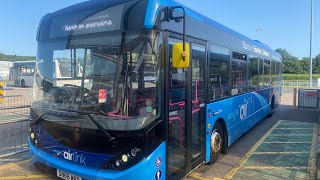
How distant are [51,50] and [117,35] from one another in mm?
1347

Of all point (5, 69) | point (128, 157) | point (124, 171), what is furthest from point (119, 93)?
point (5, 69)

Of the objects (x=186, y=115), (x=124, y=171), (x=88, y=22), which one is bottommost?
(x=124, y=171)

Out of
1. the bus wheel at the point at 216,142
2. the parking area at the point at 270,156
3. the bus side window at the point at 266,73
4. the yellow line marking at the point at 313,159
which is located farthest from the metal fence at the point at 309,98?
the bus wheel at the point at 216,142

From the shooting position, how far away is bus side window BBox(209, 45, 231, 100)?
5.84 meters

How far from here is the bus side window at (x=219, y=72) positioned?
5.84m

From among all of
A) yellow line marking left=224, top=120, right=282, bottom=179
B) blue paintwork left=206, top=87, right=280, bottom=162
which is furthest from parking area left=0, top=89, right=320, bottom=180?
blue paintwork left=206, top=87, right=280, bottom=162

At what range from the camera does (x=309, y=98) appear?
50.3ft

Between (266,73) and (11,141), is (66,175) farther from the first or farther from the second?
(266,73)

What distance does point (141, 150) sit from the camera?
3.73 m

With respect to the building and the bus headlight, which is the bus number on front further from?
the building

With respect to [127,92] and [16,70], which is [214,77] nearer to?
[127,92]

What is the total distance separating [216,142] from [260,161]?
1135mm

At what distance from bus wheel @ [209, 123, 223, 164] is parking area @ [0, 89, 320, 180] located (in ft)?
0.55

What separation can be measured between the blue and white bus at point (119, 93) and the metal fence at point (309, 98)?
12223 millimetres
